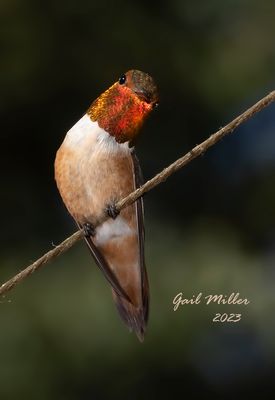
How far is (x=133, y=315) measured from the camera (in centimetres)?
407

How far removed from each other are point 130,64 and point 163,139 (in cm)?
56

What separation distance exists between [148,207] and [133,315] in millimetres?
3689

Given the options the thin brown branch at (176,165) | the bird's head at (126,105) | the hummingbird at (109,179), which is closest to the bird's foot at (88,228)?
the hummingbird at (109,179)

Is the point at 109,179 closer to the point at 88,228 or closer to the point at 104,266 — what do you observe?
the point at 88,228

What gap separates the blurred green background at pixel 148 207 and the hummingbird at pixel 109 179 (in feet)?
6.87

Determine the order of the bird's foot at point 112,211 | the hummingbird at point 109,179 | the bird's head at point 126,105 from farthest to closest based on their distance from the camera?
the bird's foot at point 112,211 → the hummingbird at point 109,179 → the bird's head at point 126,105

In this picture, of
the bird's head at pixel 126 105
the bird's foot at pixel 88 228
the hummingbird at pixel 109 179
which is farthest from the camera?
the bird's foot at pixel 88 228

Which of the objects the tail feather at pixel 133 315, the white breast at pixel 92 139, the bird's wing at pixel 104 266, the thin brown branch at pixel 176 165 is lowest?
the thin brown branch at pixel 176 165

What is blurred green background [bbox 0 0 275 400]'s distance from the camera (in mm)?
7113

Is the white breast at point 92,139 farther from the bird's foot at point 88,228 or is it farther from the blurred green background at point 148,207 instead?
the blurred green background at point 148,207

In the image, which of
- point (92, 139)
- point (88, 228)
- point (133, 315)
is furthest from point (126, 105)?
point (133, 315)

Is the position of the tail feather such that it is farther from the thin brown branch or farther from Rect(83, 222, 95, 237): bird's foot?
the thin brown branch

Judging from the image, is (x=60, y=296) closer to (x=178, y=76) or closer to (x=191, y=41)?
(x=178, y=76)

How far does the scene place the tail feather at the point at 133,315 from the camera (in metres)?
3.97
